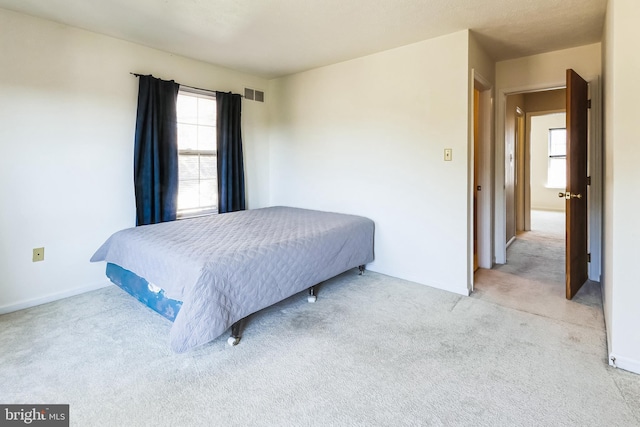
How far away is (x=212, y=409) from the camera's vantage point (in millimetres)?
1580

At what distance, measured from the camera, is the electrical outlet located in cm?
275

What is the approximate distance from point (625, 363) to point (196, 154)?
13.0ft

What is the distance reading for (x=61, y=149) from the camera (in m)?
2.81

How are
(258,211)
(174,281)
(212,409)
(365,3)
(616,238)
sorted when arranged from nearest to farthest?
(212,409), (616,238), (174,281), (365,3), (258,211)

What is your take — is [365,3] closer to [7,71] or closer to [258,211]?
[258,211]

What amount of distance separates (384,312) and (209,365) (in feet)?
4.43

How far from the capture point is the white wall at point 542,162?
8.23m

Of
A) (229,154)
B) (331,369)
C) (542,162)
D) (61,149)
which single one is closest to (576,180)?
(331,369)

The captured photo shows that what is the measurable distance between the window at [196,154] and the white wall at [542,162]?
7.88m

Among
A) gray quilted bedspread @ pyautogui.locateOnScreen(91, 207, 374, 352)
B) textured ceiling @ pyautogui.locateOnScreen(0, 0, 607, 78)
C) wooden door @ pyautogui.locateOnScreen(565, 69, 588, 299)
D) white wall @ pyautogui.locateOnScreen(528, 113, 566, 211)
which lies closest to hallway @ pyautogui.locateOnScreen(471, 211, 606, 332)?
wooden door @ pyautogui.locateOnScreen(565, 69, 588, 299)

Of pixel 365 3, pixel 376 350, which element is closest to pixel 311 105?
pixel 365 3

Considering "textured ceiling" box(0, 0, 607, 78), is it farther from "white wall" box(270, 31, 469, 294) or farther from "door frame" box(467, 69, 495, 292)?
"door frame" box(467, 69, 495, 292)

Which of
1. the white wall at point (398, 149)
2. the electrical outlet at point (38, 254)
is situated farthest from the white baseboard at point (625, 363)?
the electrical outlet at point (38, 254)

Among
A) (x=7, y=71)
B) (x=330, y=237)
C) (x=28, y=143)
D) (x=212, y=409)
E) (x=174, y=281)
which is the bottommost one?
(x=212, y=409)
